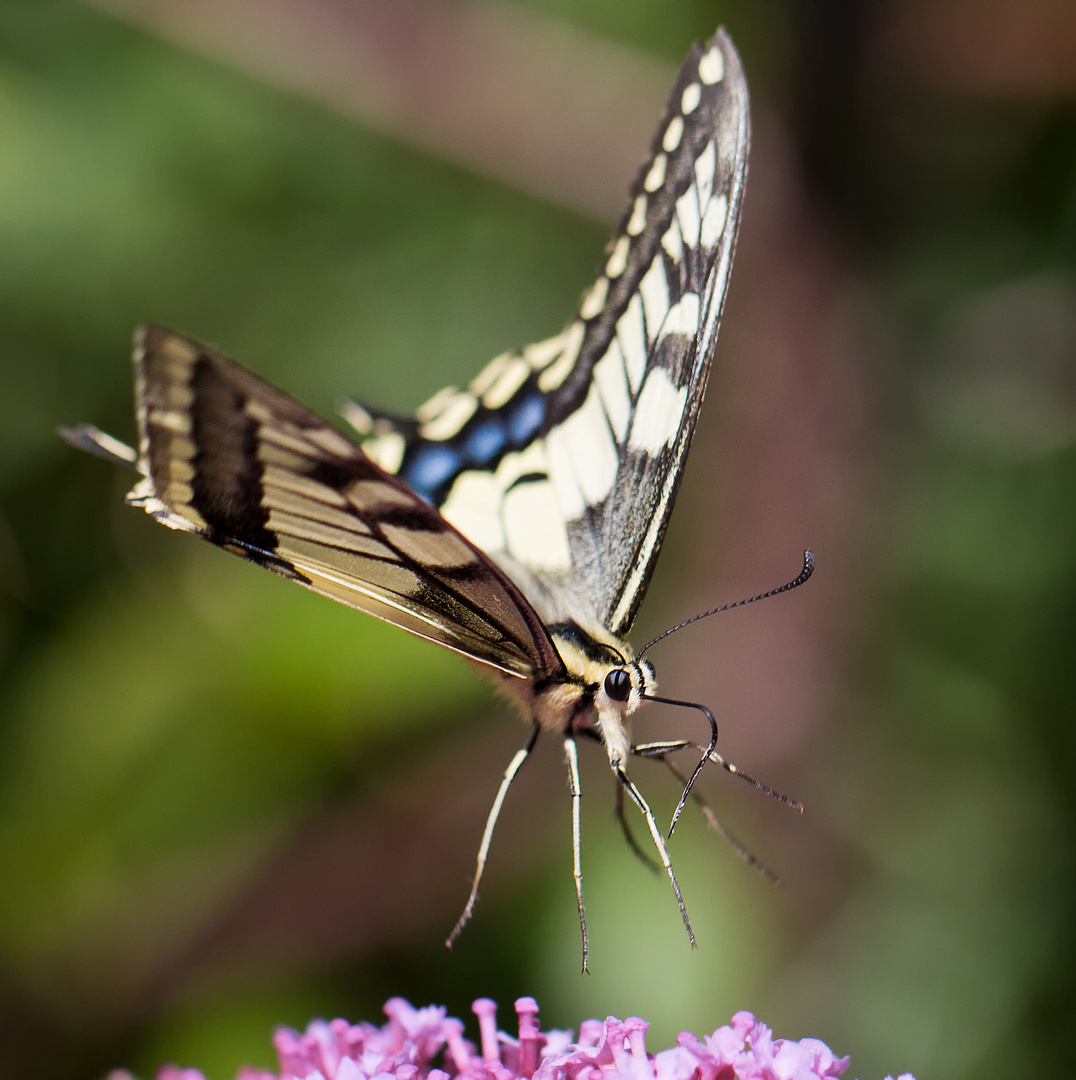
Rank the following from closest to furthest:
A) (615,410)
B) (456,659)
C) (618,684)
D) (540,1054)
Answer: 1. (540,1054)
2. (618,684)
3. (615,410)
4. (456,659)

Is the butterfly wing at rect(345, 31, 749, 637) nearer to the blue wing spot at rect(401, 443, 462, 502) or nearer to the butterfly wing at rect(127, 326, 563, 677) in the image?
the blue wing spot at rect(401, 443, 462, 502)

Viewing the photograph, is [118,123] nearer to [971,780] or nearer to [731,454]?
[731,454]

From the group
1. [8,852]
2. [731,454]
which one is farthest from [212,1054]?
[731,454]

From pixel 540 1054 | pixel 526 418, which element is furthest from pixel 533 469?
pixel 540 1054

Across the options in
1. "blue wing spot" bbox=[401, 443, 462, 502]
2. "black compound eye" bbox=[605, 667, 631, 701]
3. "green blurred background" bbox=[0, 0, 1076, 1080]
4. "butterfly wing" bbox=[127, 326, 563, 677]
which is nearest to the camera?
"butterfly wing" bbox=[127, 326, 563, 677]

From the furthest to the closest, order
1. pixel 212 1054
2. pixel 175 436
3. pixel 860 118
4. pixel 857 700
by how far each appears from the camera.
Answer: pixel 860 118 < pixel 857 700 < pixel 212 1054 < pixel 175 436

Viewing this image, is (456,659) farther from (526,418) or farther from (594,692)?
(594,692)

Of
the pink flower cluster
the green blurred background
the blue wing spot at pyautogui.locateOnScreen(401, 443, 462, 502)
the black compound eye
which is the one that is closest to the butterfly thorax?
A: the black compound eye
